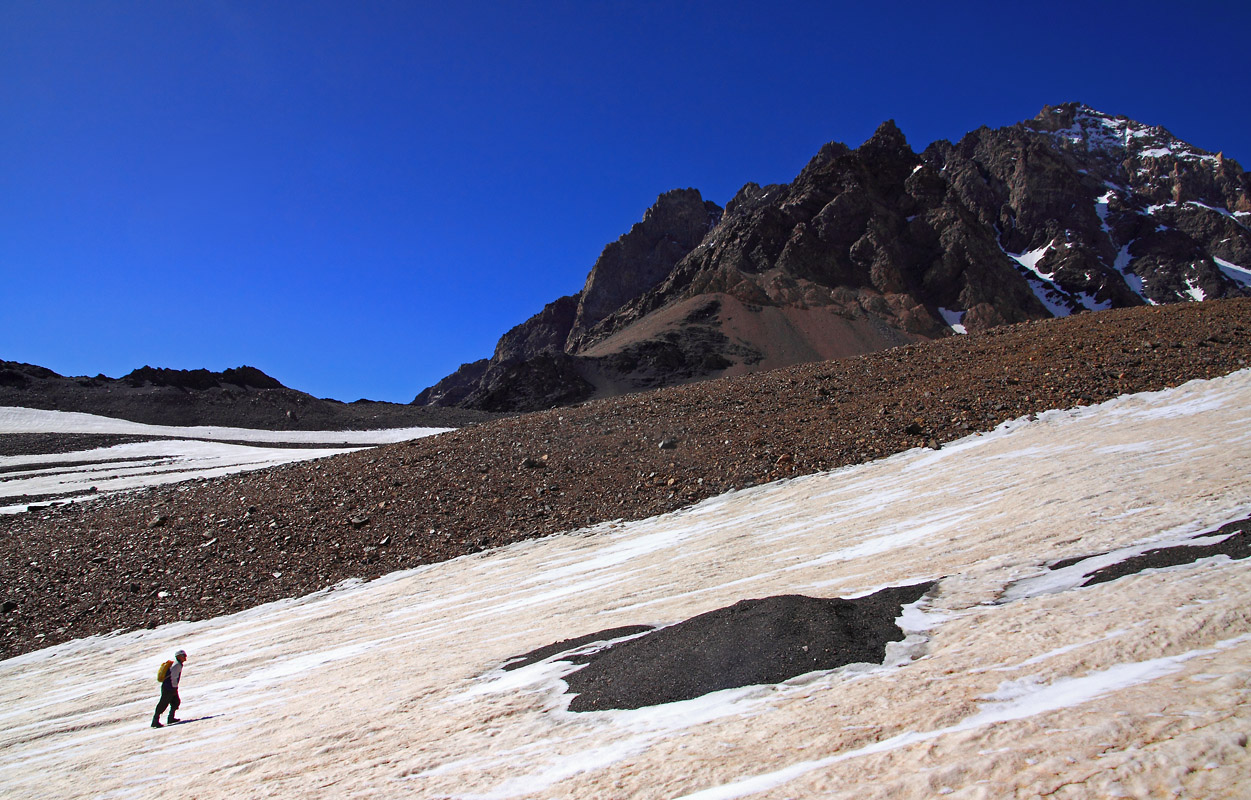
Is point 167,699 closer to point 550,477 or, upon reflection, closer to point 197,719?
point 197,719

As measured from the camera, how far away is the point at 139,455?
37625mm

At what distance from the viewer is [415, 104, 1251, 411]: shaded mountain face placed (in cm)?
9538

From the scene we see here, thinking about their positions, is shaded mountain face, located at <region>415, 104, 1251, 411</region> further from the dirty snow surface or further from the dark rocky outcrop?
the dark rocky outcrop

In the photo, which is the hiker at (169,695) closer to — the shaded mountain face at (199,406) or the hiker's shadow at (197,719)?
the hiker's shadow at (197,719)

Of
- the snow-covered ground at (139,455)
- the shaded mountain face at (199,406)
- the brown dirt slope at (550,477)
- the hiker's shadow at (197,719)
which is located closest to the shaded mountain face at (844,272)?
the shaded mountain face at (199,406)

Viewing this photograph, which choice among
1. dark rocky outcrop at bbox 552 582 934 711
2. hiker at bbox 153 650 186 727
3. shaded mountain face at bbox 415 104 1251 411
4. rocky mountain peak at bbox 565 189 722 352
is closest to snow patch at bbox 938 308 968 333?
shaded mountain face at bbox 415 104 1251 411

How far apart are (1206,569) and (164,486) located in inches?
1296

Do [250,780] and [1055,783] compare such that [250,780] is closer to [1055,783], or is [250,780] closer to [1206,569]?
[1055,783]

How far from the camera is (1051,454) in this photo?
11812 mm

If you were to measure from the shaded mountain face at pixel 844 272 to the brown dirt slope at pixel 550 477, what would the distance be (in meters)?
64.9

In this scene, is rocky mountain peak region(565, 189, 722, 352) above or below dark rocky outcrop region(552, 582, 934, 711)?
above

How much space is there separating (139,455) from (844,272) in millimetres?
100701

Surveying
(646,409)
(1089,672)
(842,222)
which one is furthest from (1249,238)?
(1089,672)

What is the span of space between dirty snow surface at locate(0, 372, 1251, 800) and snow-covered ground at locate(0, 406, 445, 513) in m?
20.4
